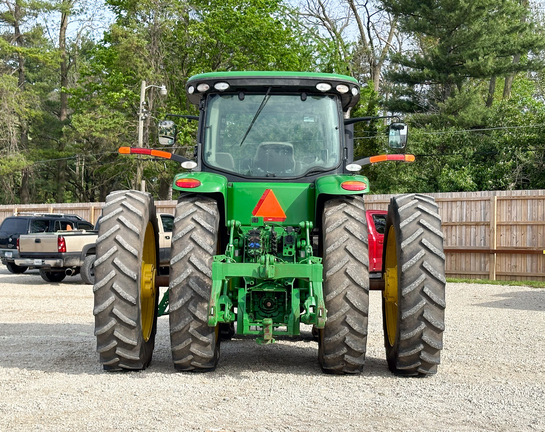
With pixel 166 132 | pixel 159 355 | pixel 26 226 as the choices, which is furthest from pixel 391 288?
pixel 26 226

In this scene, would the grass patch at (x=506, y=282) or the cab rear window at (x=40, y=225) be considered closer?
the grass patch at (x=506, y=282)

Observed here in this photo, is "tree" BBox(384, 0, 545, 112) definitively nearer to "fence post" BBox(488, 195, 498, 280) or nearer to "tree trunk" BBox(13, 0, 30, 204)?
"fence post" BBox(488, 195, 498, 280)

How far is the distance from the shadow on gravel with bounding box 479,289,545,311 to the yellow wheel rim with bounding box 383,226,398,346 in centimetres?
655

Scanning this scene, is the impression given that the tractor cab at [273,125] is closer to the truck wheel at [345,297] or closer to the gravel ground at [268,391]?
the truck wheel at [345,297]

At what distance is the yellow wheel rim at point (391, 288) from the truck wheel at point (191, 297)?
1.70 m

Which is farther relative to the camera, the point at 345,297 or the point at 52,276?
the point at 52,276

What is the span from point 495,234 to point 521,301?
533 centimetres

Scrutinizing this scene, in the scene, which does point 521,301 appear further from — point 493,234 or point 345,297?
point 345,297

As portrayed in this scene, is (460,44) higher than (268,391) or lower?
higher

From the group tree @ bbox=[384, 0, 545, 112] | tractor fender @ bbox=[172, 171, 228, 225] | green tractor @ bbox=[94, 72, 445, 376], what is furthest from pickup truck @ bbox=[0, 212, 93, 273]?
tree @ bbox=[384, 0, 545, 112]

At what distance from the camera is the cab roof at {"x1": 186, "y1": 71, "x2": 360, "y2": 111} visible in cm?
677

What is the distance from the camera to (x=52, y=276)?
18250mm

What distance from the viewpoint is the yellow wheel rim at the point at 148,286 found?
676 centimetres

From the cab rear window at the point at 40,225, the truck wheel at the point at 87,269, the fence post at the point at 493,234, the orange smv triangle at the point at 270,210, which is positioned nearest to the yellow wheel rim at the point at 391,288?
the orange smv triangle at the point at 270,210
